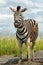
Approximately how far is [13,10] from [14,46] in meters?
7.52

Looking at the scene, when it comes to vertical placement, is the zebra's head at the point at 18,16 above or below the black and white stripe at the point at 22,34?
above

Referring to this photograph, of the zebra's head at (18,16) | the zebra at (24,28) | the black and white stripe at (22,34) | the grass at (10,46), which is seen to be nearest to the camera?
the zebra's head at (18,16)

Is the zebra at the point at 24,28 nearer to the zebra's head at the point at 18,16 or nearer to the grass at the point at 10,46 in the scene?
the zebra's head at the point at 18,16

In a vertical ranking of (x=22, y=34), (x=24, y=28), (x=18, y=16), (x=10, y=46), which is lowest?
(x=10, y=46)

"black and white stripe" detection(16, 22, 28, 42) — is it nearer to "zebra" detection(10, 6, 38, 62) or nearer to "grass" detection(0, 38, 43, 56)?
"zebra" detection(10, 6, 38, 62)

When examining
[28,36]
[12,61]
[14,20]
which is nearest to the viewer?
[14,20]

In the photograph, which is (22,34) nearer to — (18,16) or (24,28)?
(24,28)

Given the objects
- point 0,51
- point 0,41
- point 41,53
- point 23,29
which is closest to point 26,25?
point 23,29

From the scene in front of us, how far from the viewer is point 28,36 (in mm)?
10664

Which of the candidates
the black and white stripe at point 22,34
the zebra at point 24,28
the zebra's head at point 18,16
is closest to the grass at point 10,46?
the zebra at point 24,28

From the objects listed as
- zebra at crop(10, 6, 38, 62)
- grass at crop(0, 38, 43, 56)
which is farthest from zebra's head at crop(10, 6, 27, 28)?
grass at crop(0, 38, 43, 56)

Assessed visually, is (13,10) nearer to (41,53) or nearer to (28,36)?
(28,36)

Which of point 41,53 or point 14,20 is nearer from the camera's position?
point 14,20

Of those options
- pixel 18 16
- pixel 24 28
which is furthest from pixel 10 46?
pixel 18 16
